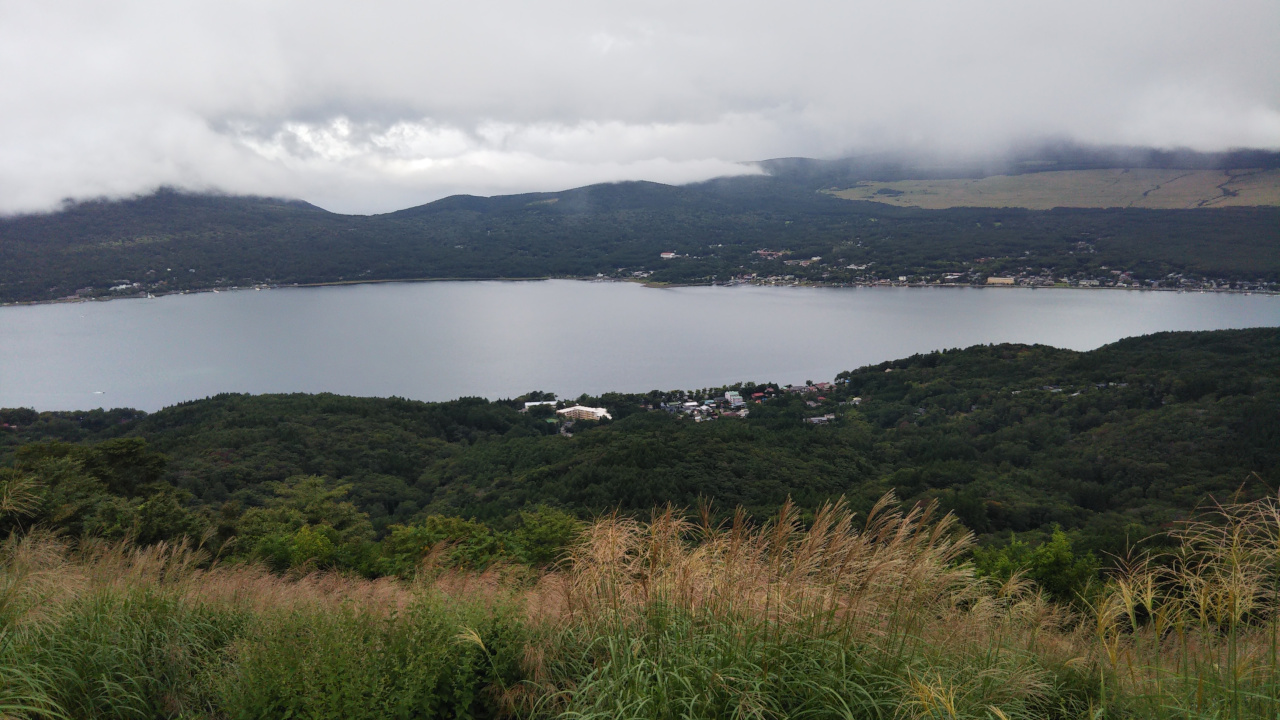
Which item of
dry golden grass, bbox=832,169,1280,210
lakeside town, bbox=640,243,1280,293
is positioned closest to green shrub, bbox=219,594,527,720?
lakeside town, bbox=640,243,1280,293

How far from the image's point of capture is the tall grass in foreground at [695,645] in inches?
82.9

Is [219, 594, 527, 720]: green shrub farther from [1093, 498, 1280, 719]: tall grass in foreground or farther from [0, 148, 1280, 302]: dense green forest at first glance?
[0, 148, 1280, 302]: dense green forest

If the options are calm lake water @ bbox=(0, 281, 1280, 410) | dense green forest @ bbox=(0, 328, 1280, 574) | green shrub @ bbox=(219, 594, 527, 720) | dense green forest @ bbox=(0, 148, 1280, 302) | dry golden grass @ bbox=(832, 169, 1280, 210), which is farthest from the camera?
dry golden grass @ bbox=(832, 169, 1280, 210)

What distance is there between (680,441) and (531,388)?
22.5 meters

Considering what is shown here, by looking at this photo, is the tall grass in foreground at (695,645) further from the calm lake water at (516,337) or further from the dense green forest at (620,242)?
the dense green forest at (620,242)

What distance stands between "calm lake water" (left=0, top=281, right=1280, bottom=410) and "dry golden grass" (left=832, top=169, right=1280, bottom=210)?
1324 inches

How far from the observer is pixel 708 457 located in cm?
1839

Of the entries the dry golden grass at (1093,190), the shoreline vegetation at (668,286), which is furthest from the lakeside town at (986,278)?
the dry golden grass at (1093,190)

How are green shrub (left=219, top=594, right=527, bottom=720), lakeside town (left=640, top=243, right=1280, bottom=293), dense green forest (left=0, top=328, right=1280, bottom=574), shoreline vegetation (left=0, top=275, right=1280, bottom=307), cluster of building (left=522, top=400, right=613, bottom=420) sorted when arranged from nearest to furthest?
green shrub (left=219, top=594, right=527, bottom=720) → dense green forest (left=0, top=328, right=1280, bottom=574) → cluster of building (left=522, top=400, right=613, bottom=420) → lakeside town (left=640, top=243, right=1280, bottom=293) → shoreline vegetation (left=0, top=275, right=1280, bottom=307)

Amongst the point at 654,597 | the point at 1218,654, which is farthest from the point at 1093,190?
the point at 654,597

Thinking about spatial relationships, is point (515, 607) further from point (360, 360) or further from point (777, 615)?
point (360, 360)

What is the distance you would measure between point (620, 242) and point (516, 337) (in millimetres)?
55438

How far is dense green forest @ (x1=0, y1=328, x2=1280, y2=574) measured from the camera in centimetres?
936

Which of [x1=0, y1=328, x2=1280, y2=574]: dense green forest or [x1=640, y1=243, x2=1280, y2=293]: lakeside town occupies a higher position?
[x1=640, y1=243, x2=1280, y2=293]: lakeside town
